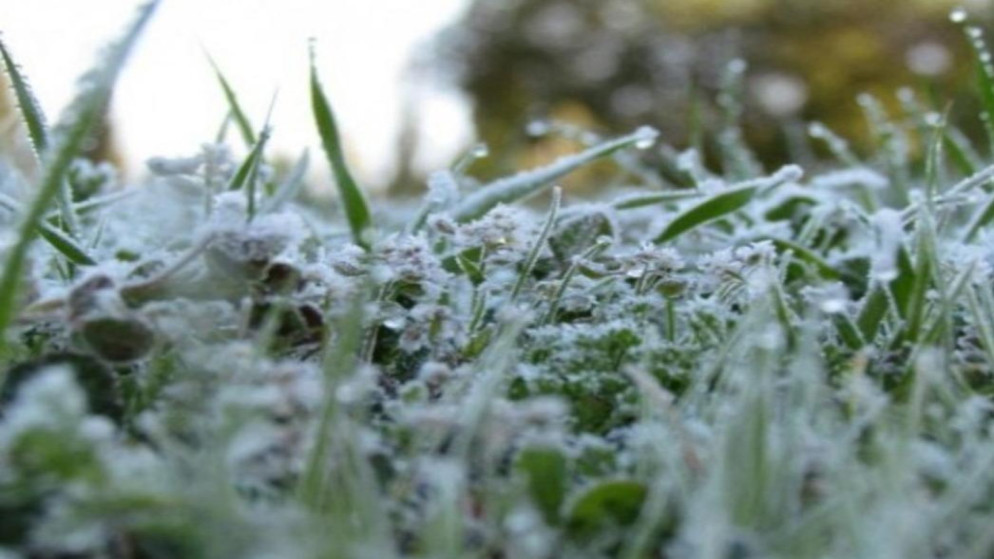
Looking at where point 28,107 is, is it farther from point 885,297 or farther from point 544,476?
point 885,297

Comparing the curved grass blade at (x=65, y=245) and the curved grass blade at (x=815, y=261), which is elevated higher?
the curved grass blade at (x=65, y=245)

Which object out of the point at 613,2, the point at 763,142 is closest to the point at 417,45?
the point at 613,2

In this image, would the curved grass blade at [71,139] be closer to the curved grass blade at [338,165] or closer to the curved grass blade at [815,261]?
the curved grass blade at [338,165]

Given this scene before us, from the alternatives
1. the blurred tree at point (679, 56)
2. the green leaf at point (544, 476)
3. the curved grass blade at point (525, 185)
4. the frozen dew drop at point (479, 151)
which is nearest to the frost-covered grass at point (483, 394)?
the green leaf at point (544, 476)

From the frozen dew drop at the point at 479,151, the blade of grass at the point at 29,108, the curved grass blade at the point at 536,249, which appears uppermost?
the blade of grass at the point at 29,108

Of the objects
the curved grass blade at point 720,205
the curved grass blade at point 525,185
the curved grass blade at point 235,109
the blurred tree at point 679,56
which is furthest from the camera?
the blurred tree at point 679,56

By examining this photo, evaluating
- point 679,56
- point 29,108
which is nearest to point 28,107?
point 29,108

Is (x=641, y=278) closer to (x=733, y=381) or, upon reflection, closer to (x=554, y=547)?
(x=733, y=381)
